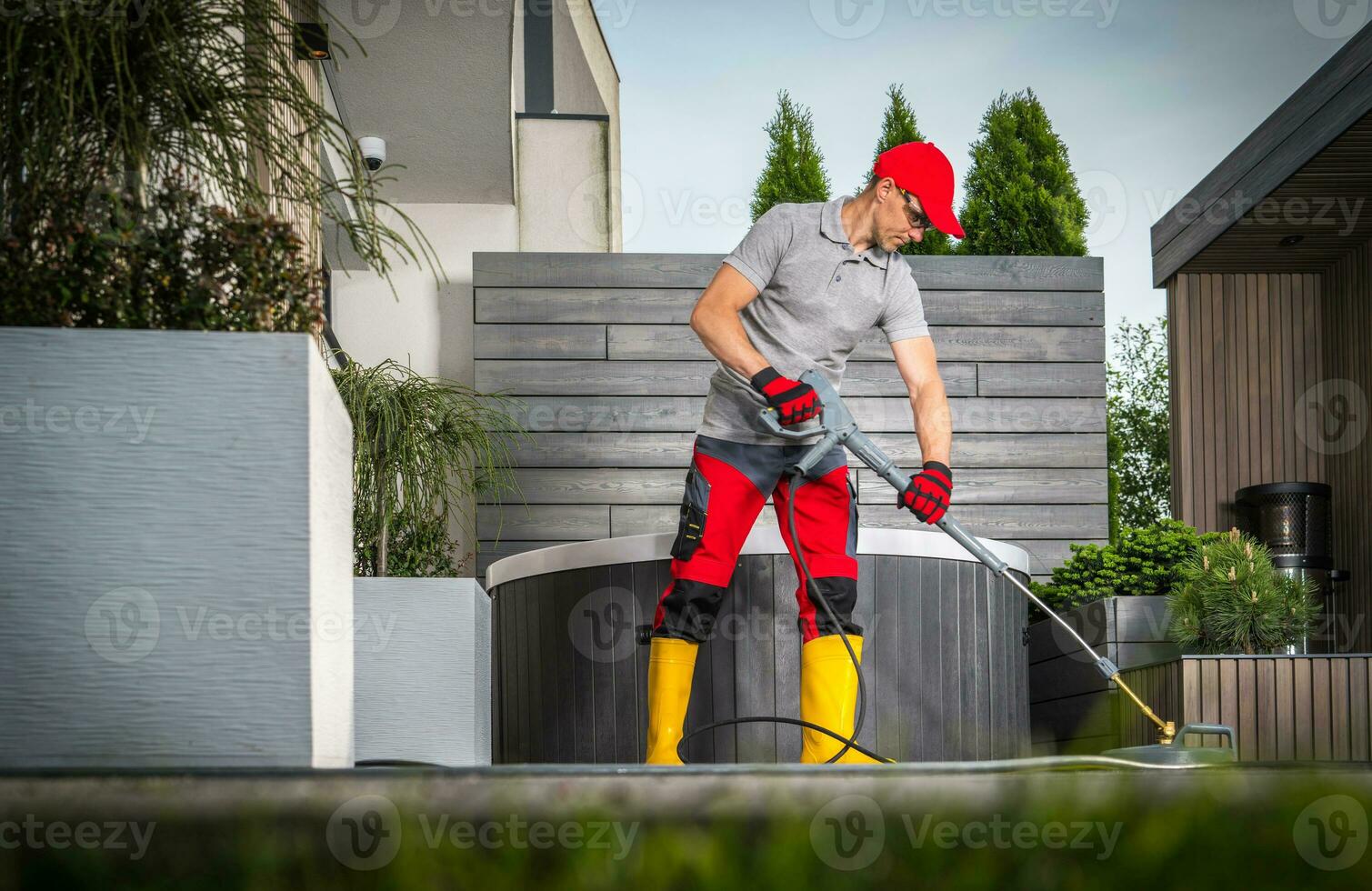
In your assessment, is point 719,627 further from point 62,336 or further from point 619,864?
point 619,864

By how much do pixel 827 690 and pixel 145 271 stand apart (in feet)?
5.34

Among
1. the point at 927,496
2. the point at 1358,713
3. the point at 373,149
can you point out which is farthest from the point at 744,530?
the point at 373,149

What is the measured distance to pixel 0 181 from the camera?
5.35 feet

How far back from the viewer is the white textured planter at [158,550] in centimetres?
120

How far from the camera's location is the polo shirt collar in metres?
2.80

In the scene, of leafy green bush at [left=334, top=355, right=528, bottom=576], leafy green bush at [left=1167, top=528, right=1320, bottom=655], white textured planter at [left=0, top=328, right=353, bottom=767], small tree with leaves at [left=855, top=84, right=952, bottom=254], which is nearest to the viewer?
white textured planter at [left=0, top=328, right=353, bottom=767]

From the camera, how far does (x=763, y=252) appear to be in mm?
2789

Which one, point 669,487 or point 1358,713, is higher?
point 669,487

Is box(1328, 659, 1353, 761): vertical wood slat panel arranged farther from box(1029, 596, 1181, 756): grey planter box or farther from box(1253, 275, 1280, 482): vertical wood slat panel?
box(1253, 275, 1280, 482): vertical wood slat panel

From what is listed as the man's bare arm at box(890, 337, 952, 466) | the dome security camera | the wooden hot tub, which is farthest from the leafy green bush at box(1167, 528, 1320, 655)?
the dome security camera

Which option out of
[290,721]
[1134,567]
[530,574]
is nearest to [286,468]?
[290,721]

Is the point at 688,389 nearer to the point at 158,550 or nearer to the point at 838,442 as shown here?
the point at 838,442

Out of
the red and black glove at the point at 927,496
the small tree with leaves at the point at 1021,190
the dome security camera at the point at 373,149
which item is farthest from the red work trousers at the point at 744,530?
the small tree with leaves at the point at 1021,190

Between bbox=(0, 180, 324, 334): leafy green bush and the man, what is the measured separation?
1279 mm
